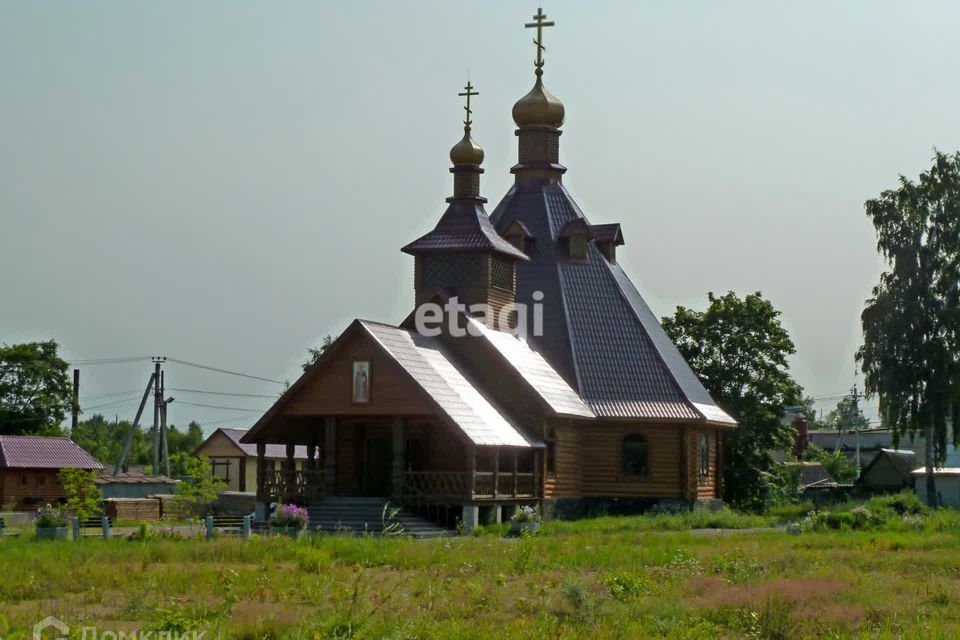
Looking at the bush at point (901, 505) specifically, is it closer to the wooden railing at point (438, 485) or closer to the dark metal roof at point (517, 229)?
the wooden railing at point (438, 485)

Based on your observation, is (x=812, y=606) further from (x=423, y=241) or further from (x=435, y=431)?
(x=423, y=241)

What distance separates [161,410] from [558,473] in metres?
27.4

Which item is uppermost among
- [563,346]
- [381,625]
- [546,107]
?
[546,107]

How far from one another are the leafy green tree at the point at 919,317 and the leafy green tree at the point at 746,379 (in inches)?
130

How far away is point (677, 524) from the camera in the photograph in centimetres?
3256

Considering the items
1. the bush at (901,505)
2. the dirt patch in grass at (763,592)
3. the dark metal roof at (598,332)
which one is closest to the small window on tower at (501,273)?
the dark metal roof at (598,332)

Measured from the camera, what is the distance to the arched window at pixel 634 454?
3894 centimetres

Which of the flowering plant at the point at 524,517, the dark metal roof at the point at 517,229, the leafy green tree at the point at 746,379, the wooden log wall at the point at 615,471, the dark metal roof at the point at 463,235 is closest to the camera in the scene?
the flowering plant at the point at 524,517

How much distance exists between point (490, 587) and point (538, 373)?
18.9 m

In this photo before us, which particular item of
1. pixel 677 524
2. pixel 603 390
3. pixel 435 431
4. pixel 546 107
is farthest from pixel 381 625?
pixel 546 107

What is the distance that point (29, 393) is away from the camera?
65688mm

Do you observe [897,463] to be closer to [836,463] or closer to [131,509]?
[836,463]

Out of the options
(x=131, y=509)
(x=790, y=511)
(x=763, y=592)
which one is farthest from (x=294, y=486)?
(x=763, y=592)

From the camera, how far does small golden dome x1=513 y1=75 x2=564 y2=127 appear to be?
43844 mm
